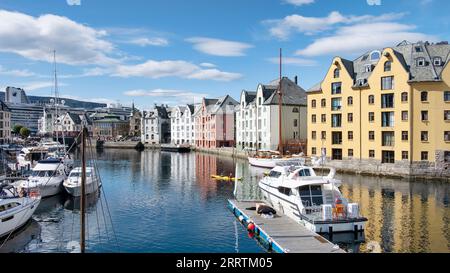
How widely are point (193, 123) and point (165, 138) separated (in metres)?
28.1

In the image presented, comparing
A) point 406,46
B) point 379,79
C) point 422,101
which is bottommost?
point 422,101

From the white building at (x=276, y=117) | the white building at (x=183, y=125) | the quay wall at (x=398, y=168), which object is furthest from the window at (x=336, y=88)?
the white building at (x=183, y=125)

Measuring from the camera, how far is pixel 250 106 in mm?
A: 109062

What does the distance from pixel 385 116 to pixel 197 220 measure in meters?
42.0

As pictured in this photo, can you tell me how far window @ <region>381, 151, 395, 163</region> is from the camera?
201 ft

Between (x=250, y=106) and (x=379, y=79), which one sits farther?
(x=250, y=106)

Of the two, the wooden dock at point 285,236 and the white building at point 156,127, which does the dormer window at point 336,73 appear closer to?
the wooden dock at point 285,236

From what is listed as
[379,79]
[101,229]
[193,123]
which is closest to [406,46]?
[379,79]

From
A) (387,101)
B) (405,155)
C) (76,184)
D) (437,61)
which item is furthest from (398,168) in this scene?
(76,184)

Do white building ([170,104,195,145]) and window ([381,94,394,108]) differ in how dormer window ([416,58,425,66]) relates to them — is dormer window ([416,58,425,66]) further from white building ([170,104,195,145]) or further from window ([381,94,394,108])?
white building ([170,104,195,145])

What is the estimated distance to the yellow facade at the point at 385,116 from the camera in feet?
191

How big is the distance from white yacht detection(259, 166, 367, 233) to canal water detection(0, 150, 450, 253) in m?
1.15
